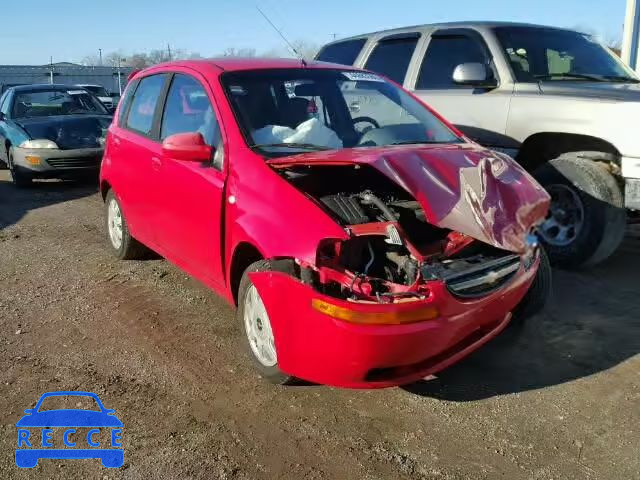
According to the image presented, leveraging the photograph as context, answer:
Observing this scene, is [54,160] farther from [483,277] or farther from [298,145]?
[483,277]

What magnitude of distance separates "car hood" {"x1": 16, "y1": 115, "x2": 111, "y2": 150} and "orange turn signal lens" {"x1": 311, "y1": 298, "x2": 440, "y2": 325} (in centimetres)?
798

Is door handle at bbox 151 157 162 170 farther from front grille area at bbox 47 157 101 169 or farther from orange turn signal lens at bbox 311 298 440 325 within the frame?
front grille area at bbox 47 157 101 169

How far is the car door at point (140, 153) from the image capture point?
467 cm

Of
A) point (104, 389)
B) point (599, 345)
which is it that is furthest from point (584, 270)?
point (104, 389)

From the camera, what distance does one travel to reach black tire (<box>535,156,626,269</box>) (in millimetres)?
5008

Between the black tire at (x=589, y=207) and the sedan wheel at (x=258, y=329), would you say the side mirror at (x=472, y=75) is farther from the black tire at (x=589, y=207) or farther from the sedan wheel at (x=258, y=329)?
the sedan wheel at (x=258, y=329)

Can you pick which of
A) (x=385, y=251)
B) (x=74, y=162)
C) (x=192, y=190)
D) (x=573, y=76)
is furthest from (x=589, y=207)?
(x=74, y=162)

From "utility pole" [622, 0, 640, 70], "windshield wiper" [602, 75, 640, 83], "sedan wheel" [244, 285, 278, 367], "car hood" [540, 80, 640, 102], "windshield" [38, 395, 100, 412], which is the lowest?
"windshield" [38, 395, 100, 412]

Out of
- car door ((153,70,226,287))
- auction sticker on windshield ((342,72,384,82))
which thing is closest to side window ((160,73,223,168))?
car door ((153,70,226,287))

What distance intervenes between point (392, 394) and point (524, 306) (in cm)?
120

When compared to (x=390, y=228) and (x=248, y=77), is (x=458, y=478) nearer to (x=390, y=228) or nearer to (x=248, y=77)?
(x=390, y=228)

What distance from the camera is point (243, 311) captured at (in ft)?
11.7

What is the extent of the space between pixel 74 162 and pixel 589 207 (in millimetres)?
7554

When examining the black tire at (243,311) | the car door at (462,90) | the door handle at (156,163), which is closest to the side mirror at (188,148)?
the door handle at (156,163)
